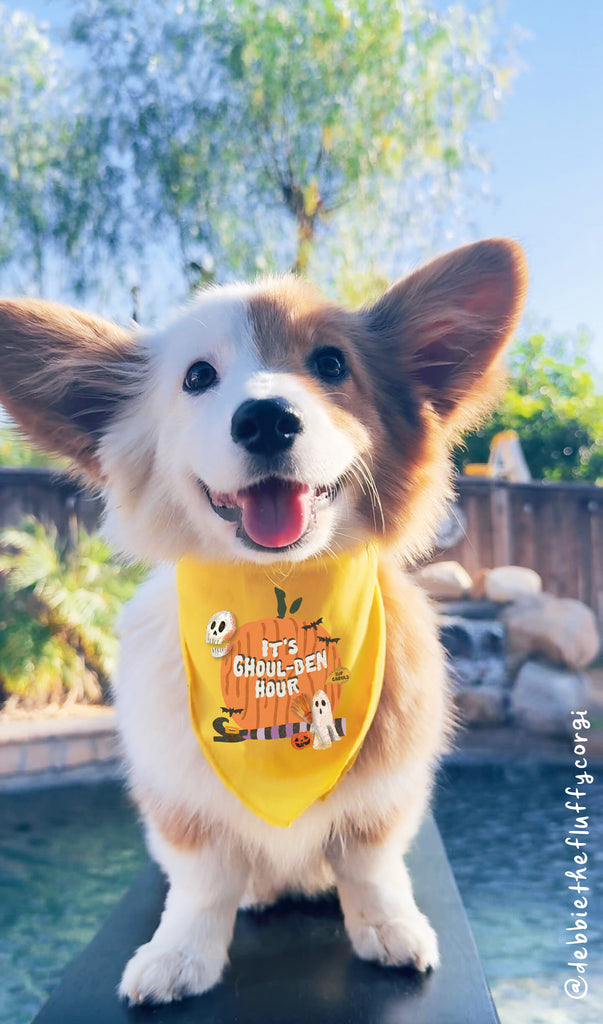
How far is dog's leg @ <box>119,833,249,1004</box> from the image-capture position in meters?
1.09

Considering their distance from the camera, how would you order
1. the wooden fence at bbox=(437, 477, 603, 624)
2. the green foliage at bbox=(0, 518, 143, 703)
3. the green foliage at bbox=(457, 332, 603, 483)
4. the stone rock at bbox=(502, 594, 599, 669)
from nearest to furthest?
the green foliage at bbox=(0, 518, 143, 703) → the stone rock at bbox=(502, 594, 599, 669) → the wooden fence at bbox=(437, 477, 603, 624) → the green foliage at bbox=(457, 332, 603, 483)

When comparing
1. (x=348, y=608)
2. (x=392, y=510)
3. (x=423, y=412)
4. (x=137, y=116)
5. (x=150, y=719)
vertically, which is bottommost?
(x=150, y=719)

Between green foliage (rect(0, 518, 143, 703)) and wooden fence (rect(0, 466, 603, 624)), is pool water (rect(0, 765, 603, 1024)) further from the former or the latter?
wooden fence (rect(0, 466, 603, 624))

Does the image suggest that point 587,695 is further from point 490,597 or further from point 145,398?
point 145,398

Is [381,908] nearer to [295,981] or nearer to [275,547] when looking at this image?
[295,981]

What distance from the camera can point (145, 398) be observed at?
4.10 ft

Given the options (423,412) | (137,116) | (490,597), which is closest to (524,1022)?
(423,412)

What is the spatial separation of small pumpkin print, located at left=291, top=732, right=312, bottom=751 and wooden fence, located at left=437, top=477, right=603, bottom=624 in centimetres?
540

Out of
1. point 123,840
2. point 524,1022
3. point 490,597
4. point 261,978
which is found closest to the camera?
point 261,978

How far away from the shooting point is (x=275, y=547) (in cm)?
104

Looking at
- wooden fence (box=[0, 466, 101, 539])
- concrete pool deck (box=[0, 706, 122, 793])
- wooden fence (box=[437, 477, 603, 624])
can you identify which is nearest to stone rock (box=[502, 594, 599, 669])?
wooden fence (box=[437, 477, 603, 624])

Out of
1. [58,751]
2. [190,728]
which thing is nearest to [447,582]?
[58,751]

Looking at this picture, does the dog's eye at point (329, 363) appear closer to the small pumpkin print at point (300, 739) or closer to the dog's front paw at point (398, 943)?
the small pumpkin print at point (300, 739)

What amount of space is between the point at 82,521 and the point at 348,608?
4669 mm
